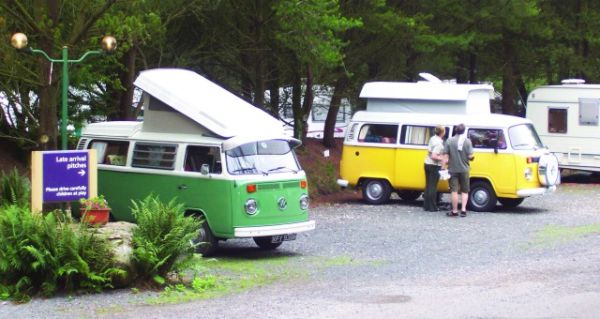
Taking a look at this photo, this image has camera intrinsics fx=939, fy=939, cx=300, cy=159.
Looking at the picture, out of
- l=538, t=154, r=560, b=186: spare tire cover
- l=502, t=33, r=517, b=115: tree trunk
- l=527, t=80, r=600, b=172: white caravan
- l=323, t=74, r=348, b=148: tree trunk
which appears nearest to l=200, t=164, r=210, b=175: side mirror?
l=538, t=154, r=560, b=186: spare tire cover

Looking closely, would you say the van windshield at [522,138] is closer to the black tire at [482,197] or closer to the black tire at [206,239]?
the black tire at [482,197]

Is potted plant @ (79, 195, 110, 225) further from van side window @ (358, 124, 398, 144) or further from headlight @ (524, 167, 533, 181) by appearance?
headlight @ (524, 167, 533, 181)

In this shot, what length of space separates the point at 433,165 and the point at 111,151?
7203 mm

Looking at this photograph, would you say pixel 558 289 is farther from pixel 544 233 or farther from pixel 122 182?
pixel 122 182

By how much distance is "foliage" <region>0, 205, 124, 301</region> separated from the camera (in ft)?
34.8

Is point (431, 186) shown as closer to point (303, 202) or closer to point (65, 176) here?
point (303, 202)

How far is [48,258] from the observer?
418 inches

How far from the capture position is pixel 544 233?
16.5 meters

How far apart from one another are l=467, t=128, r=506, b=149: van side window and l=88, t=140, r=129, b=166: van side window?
811cm

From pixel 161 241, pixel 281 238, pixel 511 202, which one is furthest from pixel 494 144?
pixel 161 241

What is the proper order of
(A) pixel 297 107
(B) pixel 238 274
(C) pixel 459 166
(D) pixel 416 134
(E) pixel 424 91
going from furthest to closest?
(A) pixel 297 107, (E) pixel 424 91, (D) pixel 416 134, (C) pixel 459 166, (B) pixel 238 274

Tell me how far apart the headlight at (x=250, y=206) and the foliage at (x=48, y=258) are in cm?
289

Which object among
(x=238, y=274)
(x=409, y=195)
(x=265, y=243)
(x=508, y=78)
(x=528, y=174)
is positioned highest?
(x=508, y=78)

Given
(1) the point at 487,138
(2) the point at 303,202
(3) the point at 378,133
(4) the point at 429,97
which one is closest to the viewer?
(2) the point at 303,202
